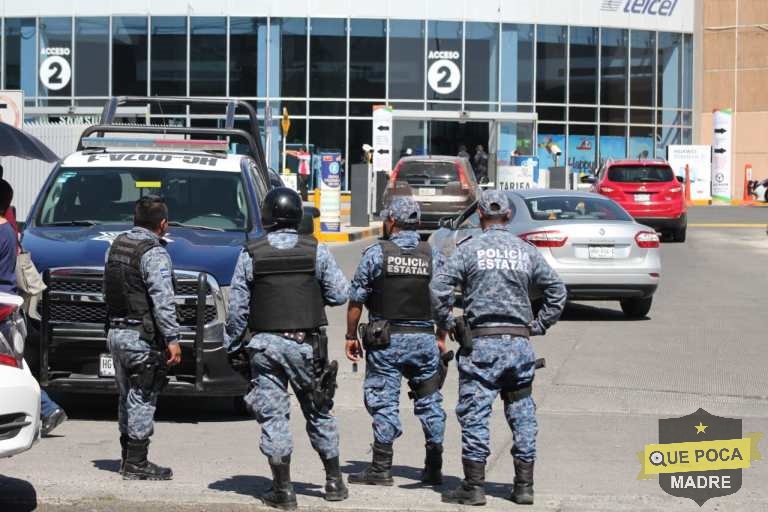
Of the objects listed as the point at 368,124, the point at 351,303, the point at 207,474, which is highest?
the point at 368,124

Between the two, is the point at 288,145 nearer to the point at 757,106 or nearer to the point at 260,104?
the point at 260,104

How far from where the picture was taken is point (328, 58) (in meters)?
48.6

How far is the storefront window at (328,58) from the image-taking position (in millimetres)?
48469

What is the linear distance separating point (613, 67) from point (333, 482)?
45533mm

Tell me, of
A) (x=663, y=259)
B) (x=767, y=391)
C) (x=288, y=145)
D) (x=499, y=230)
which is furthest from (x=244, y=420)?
(x=288, y=145)

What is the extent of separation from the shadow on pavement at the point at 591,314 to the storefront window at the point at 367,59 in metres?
30.2

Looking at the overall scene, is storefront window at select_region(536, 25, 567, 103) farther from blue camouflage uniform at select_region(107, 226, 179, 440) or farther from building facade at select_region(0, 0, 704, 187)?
blue camouflage uniform at select_region(107, 226, 179, 440)

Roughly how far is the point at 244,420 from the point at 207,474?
2.10m

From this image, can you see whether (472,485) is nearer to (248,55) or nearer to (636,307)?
(636,307)

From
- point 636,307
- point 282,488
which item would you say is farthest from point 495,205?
point 636,307

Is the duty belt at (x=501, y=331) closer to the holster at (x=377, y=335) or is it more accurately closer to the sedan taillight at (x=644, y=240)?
the holster at (x=377, y=335)

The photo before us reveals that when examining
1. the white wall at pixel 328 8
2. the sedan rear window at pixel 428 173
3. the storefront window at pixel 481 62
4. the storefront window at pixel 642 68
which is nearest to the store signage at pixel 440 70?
the storefront window at pixel 481 62

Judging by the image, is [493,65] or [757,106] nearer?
[493,65]

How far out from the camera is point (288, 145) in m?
48.4
